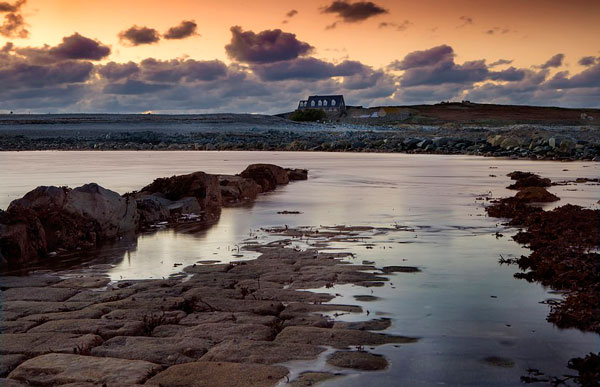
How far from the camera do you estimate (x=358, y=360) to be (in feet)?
15.9

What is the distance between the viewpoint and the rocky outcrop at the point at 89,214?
904 cm

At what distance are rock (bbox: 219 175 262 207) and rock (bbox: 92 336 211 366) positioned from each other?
33.5 feet

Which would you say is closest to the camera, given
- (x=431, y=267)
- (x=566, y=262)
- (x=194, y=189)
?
(x=566, y=262)

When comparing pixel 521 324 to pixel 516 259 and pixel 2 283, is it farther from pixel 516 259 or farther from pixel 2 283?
pixel 2 283

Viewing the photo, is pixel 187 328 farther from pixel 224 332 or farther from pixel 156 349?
pixel 156 349

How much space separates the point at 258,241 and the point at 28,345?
5262 mm

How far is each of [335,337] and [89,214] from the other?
6.25 meters

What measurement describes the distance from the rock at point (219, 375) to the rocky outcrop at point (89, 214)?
190 inches

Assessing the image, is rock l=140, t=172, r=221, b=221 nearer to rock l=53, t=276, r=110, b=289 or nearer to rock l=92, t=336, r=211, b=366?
rock l=53, t=276, r=110, b=289

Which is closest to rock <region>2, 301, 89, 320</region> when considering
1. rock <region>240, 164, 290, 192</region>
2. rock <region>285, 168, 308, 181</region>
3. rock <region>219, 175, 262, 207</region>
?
rock <region>219, 175, 262, 207</region>

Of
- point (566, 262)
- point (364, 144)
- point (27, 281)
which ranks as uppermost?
point (364, 144)

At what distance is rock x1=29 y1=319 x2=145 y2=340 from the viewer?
5.46 metres

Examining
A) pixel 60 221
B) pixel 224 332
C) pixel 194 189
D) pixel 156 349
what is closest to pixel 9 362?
pixel 156 349

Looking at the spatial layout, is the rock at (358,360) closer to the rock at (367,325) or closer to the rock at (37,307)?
the rock at (367,325)
